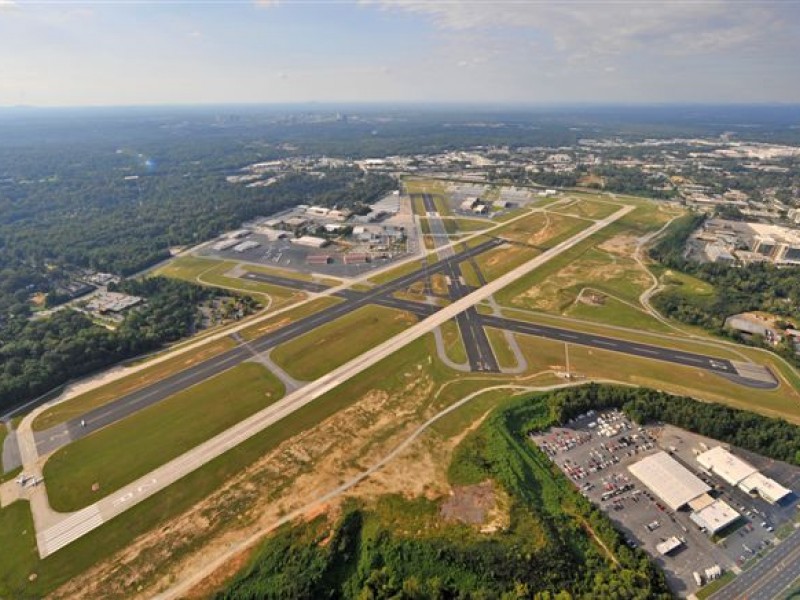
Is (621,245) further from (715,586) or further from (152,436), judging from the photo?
(152,436)

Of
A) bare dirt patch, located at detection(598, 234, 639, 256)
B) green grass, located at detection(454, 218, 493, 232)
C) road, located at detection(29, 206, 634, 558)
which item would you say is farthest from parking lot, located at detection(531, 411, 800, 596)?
green grass, located at detection(454, 218, 493, 232)

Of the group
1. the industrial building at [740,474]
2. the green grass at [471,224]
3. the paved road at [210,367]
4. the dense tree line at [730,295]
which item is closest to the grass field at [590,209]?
the green grass at [471,224]

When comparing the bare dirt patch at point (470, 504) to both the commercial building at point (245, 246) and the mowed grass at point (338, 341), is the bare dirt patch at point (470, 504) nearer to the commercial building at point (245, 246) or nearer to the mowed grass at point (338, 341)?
the mowed grass at point (338, 341)

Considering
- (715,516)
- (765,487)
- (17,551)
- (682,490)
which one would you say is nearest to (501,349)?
(682,490)

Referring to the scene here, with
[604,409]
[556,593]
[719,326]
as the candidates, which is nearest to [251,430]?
[556,593]

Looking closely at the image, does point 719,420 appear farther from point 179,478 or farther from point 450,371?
point 179,478

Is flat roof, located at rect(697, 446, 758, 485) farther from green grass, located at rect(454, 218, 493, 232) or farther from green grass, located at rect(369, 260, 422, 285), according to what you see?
green grass, located at rect(454, 218, 493, 232)

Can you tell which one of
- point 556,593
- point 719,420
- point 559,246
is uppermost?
point 559,246
